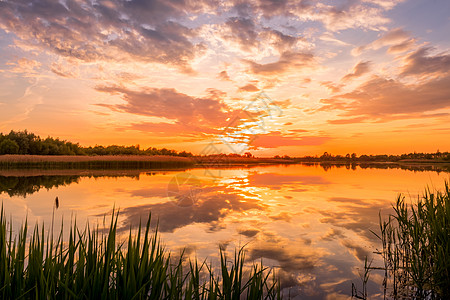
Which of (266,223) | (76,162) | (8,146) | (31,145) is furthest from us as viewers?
(31,145)

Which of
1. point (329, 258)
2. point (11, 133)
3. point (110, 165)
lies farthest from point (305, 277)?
point (11, 133)

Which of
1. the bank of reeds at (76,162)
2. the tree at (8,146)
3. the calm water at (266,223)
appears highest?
the tree at (8,146)

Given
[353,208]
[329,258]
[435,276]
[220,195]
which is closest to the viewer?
[435,276]

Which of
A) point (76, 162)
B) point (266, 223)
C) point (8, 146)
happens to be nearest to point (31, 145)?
point (8, 146)

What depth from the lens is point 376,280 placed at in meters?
6.37

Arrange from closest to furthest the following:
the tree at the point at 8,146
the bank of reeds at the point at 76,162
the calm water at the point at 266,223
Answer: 1. the calm water at the point at 266,223
2. the bank of reeds at the point at 76,162
3. the tree at the point at 8,146

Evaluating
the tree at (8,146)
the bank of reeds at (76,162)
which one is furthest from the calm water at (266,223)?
the tree at (8,146)

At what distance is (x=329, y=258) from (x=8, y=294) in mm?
7190

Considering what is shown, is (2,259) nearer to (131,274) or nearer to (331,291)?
(131,274)

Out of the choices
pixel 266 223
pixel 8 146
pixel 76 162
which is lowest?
pixel 266 223

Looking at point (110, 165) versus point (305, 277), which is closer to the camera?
point (305, 277)

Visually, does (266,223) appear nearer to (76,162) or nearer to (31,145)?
(76,162)

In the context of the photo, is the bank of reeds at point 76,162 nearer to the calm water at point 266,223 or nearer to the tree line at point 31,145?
the tree line at point 31,145

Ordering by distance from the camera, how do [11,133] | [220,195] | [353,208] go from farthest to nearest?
[11,133] → [220,195] → [353,208]
